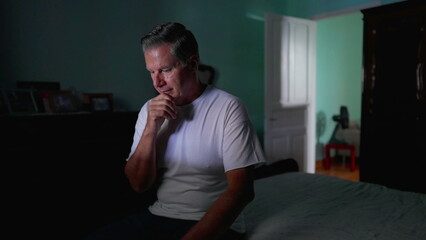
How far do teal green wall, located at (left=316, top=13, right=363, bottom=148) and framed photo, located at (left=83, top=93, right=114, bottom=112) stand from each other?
3.86 m

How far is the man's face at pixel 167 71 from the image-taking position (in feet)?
3.40

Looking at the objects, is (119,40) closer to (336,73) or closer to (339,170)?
(339,170)

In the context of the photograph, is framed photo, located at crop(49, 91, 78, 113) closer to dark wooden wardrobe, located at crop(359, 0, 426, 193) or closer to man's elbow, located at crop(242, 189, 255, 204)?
man's elbow, located at crop(242, 189, 255, 204)

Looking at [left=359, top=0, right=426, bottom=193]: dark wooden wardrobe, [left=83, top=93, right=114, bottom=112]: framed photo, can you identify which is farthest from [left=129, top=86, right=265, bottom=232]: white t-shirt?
[left=359, top=0, right=426, bottom=193]: dark wooden wardrobe

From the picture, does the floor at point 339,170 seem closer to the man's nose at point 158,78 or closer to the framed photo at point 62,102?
the framed photo at point 62,102

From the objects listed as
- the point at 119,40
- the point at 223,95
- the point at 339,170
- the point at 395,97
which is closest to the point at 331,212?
the point at 223,95

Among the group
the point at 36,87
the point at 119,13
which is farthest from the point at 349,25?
the point at 36,87

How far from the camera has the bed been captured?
49.6 inches

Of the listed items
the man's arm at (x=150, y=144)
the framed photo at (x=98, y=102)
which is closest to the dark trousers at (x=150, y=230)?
the man's arm at (x=150, y=144)

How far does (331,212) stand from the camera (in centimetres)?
150

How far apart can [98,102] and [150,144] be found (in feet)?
5.52

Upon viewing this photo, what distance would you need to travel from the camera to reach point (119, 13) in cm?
282

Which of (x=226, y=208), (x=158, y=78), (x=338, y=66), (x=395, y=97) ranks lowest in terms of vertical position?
(x=226, y=208)

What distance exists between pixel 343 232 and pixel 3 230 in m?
1.70
